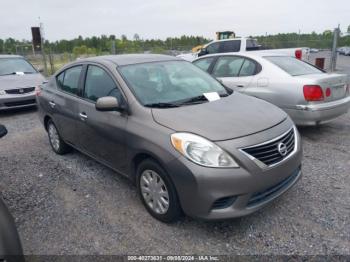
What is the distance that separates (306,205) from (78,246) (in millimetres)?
2310

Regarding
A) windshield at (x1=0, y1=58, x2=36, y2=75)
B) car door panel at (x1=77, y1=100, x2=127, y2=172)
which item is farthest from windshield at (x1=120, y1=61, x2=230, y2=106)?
windshield at (x1=0, y1=58, x2=36, y2=75)

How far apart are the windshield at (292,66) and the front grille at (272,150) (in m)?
2.66

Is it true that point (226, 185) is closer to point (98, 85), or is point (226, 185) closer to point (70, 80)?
point (98, 85)

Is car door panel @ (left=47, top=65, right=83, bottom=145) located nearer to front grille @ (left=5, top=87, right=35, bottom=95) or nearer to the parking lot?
the parking lot

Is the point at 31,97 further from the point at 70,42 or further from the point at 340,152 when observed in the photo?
the point at 70,42

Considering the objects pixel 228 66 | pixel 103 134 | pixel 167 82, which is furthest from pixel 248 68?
pixel 103 134

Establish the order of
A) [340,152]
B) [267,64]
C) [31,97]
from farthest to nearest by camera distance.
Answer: [31,97] < [267,64] < [340,152]

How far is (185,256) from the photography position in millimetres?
2516

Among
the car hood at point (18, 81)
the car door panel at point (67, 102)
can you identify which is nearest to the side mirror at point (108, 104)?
the car door panel at point (67, 102)

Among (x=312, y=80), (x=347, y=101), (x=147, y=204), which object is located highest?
(x=312, y=80)

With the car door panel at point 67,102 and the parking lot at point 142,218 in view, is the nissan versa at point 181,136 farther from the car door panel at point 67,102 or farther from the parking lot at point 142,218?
the parking lot at point 142,218

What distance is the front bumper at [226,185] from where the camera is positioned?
2438mm

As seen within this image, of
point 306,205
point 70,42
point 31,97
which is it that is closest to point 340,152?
point 306,205

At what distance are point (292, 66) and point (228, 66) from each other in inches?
47.5
